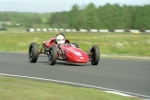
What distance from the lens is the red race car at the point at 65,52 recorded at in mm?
15688

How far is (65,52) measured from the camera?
53.4 ft

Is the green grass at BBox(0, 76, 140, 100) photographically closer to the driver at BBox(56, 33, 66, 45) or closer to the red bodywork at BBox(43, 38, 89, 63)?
the red bodywork at BBox(43, 38, 89, 63)

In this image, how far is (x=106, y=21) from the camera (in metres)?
128

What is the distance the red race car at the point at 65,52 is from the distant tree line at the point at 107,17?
9463 cm

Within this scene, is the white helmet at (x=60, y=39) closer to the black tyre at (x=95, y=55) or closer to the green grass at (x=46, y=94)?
the black tyre at (x=95, y=55)

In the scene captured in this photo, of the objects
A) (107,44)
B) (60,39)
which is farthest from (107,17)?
(60,39)

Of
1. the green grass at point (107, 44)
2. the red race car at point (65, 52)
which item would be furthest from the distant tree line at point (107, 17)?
the red race car at point (65, 52)

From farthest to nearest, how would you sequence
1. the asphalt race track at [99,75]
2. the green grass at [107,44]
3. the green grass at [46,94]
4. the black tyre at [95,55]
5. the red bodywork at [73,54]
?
1. the green grass at [107,44]
2. the black tyre at [95,55]
3. the red bodywork at [73,54]
4. the asphalt race track at [99,75]
5. the green grass at [46,94]

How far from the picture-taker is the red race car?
15.7 meters

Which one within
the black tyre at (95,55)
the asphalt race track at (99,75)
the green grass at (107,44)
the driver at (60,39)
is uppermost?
the driver at (60,39)

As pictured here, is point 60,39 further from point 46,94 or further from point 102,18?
point 102,18

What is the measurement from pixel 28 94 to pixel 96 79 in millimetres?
4392

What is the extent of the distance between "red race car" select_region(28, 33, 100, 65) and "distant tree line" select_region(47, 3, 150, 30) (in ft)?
310

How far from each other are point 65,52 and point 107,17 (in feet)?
378
